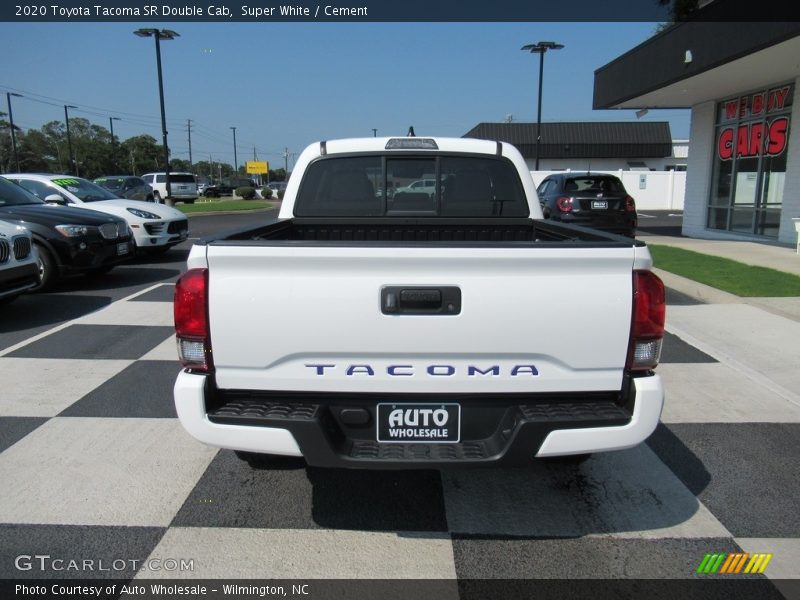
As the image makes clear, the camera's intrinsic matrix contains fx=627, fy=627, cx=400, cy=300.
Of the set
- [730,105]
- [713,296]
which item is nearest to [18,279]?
[713,296]

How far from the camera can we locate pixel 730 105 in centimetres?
1652

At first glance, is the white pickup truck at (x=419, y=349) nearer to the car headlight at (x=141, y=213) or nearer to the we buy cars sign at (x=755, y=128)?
the car headlight at (x=141, y=213)

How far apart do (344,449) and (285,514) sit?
0.80 meters

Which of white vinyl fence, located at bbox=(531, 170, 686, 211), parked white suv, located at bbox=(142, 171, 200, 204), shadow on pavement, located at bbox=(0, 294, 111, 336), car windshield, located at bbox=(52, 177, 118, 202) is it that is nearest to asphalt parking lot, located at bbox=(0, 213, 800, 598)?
shadow on pavement, located at bbox=(0, 294, 111, 336)

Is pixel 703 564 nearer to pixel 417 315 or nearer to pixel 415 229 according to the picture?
pixel 417 315

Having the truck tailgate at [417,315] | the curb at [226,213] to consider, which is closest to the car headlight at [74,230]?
the truck tailgate at [417,315]

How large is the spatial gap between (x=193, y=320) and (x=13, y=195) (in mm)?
8338

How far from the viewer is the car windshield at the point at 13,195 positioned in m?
9.00

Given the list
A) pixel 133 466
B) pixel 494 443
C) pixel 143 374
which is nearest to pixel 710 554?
pixel 494 443

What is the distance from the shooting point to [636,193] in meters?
36.3

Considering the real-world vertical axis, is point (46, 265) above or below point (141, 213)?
below

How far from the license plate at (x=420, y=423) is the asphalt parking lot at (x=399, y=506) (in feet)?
1.00

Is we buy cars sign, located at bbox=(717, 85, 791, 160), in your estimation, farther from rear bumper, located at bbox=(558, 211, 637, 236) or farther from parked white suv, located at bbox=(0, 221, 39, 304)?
parked white suv, located at bbox=(0, 221, 39, 304)

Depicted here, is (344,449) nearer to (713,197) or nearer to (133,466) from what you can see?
(133,466)
